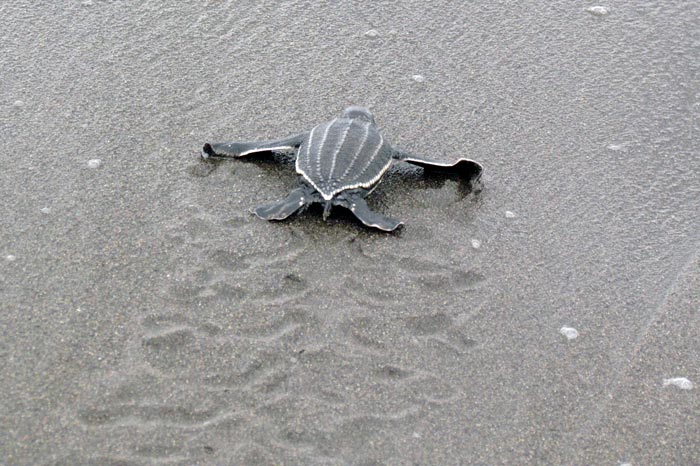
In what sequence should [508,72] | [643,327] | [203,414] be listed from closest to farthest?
[203,414]
[643,327]
[508,72]

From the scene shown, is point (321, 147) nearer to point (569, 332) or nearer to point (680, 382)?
point (569, 332)

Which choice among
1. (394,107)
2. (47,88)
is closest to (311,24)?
(394,107)

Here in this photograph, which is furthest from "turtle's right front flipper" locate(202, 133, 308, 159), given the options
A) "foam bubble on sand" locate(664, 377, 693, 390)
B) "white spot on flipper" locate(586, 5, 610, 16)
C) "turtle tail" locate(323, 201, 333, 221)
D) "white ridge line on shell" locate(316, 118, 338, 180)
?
"white spot on flipper" locate(586, 5, 610, 16)

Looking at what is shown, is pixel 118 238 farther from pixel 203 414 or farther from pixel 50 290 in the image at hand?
pixel 203 414

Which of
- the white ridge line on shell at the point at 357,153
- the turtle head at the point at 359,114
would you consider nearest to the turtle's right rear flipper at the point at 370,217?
the white ridge line on shell at the point at 357,153

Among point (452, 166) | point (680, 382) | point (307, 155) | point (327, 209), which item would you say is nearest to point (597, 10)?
point (452, 166)

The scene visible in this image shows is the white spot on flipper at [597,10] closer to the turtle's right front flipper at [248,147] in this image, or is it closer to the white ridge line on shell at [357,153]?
the white ridge line on shell at [357,153]
